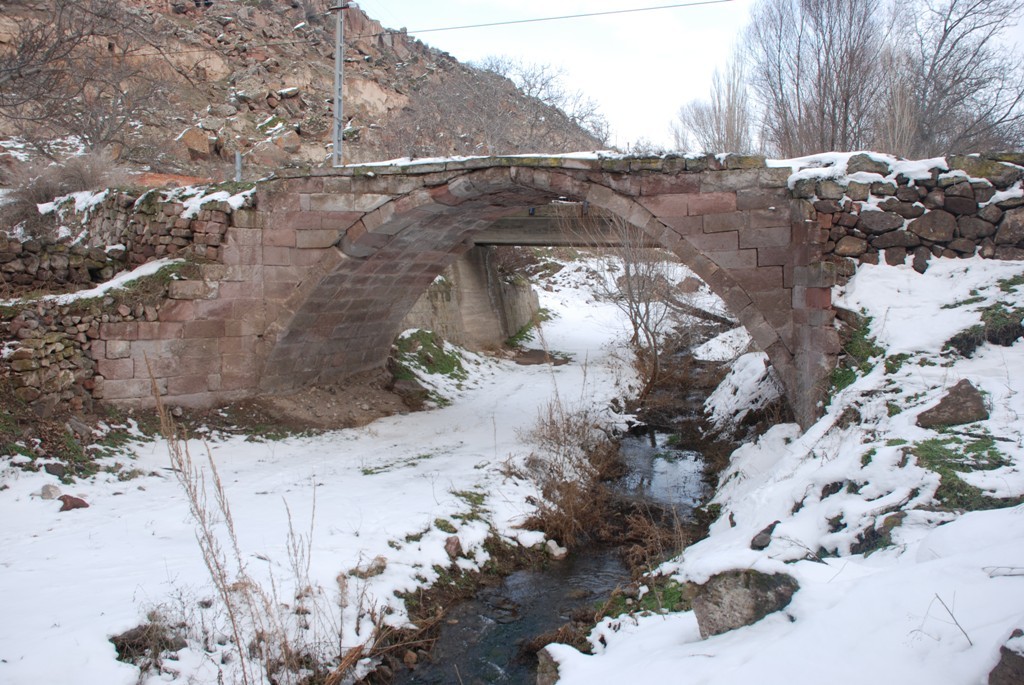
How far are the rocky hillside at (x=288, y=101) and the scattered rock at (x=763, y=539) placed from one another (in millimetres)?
14223

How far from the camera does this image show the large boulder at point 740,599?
298cm

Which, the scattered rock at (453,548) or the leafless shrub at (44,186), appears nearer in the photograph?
the scattered rock at (453,548)

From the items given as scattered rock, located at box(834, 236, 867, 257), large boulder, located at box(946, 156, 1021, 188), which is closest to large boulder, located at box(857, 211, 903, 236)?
scattered rock, located at box(834, 236, 867, 257)

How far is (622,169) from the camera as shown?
7391mm

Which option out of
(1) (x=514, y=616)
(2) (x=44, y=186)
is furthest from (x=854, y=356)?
(2) (x=44, y=186)

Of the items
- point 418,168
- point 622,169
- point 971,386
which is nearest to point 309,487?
point 418,168

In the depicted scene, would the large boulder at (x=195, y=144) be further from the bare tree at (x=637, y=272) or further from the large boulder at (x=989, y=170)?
the large boulder at (x=989, y=170)

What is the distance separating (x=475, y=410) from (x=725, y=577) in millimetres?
7800

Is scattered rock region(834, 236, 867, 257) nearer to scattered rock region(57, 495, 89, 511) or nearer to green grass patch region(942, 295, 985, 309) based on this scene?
green grass patch region(942, 295, 985, 309)

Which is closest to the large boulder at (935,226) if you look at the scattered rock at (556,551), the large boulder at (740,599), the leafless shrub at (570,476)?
the leafless shrub at (570,476)

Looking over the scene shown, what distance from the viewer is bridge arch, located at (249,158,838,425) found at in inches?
276

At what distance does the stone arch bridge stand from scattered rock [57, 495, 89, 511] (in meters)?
2.59

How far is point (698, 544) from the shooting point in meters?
5.13

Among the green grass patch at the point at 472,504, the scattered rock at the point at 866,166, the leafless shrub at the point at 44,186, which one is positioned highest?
the leafless shrub at the point at 44,186
